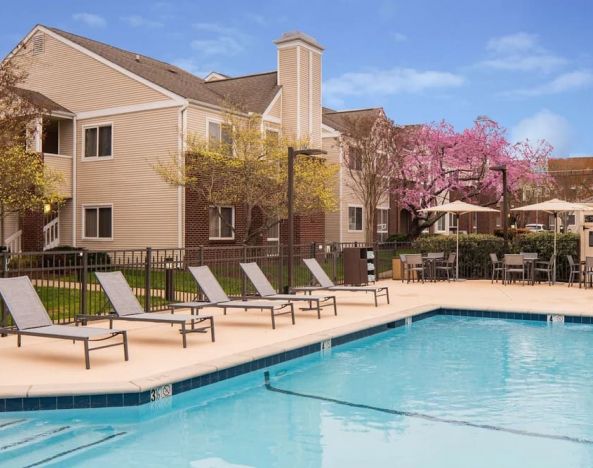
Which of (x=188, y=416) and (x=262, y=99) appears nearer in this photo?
(x=188, y=416)

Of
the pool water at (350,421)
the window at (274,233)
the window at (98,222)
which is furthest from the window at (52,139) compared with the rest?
the pool water at (350,421)

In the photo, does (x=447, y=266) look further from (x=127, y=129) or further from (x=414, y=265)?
(x=127, y=129)

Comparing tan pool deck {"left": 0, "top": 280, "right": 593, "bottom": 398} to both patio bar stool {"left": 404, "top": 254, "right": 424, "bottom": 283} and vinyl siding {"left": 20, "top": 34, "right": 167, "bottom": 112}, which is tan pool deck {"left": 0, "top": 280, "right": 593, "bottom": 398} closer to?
patio bar stool {"left": 404, "top": 254, "right": 424, "bottom": 283}

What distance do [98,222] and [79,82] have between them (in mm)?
5440

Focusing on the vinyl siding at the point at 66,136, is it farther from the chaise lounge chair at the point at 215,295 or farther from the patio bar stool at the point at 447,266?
the chaise lounge chair at the point at 215,295

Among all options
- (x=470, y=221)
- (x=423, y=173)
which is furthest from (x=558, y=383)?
(x=470, y=221)

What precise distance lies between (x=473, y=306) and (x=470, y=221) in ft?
112

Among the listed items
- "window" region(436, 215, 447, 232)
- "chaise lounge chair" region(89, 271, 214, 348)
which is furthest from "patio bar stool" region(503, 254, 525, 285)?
"window" region(436, 215, 447, 232)

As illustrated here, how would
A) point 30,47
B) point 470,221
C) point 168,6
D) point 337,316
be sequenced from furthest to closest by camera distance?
point 470,221 < point 168,6 < point 30,47 < point 337,316

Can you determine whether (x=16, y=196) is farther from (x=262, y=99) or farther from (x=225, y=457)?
(x=225, y=457)

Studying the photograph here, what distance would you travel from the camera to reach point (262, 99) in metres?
28.8

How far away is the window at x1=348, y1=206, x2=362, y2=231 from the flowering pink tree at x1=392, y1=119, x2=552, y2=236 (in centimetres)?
232

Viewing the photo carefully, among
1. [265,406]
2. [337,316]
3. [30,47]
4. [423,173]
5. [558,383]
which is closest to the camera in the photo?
[265,406]

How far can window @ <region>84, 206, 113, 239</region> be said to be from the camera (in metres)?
26.5
